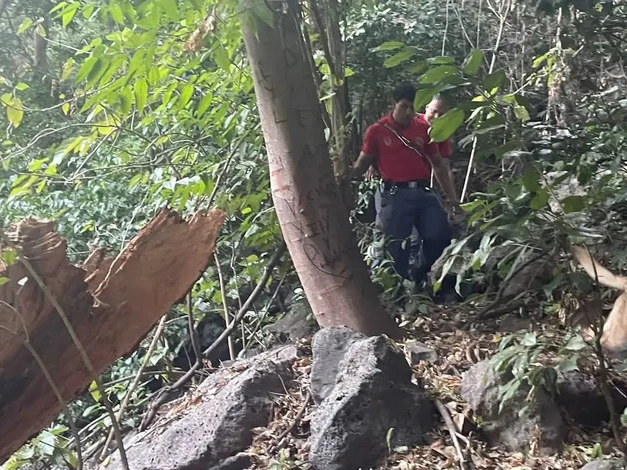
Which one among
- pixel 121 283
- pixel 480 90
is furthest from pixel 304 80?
pixel 121 283

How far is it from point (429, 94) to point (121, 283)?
112 centimetres

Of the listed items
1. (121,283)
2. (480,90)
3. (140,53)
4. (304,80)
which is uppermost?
(140,53)

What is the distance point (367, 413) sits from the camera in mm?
2723

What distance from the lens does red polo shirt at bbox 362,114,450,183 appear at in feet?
15.4

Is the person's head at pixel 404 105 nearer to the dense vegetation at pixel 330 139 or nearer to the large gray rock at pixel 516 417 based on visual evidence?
the dense vegetation at pixel 330 139

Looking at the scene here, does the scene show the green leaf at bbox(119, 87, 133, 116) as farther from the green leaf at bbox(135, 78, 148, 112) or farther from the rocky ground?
the rocky ground

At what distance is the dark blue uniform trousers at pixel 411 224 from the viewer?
480 cm

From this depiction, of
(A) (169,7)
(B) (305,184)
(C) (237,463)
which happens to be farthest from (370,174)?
(A) (169,7)

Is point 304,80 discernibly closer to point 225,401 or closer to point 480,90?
point 480,90

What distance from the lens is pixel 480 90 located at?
2.20 meters

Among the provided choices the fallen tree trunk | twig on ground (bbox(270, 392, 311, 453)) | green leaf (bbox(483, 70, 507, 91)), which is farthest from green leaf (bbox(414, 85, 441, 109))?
twig on ground (bbox(270, 392, 311, 453))

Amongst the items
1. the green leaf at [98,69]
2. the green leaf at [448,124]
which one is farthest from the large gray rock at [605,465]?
the green leaf at [98,69]

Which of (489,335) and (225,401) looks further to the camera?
(489,335)

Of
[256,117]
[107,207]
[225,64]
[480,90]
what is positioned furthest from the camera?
[107,207]
